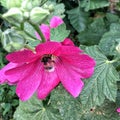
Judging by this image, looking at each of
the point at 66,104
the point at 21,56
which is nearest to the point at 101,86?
the point at 66,104

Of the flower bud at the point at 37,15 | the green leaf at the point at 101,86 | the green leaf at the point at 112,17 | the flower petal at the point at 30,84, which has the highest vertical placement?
the flower bud at the point at 37,15

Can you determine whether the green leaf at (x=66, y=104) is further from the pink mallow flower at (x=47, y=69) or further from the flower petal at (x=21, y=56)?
the flower petal at (x=21, y=56)

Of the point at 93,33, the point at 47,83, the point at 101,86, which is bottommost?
the point at 93,33

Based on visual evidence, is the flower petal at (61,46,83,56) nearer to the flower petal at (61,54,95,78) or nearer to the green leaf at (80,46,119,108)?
the flower petal at (61,54,95,78)

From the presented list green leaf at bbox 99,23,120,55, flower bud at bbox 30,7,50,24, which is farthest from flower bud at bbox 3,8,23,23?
green leaf at bbox 99,23,120,55

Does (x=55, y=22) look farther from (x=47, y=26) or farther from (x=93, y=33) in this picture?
(x=93, y=33)

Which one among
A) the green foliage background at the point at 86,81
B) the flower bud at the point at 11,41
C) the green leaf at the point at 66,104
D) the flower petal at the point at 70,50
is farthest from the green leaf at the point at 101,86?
the flower bud at the point at 11,41

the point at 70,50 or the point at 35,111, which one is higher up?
the point at 70,50

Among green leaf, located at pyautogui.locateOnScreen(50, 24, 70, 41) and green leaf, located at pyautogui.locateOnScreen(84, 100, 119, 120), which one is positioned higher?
green leaf, located at pyautogui.locateOnScreen(50, 24, 70, 41)
